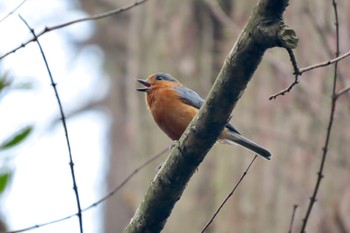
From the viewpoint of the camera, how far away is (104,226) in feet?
38.4

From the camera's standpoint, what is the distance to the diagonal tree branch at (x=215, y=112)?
2225mm

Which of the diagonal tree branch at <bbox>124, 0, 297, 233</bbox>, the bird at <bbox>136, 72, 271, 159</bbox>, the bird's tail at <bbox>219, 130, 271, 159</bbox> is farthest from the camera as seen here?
the bird's tail at <bbox>219, 130, 271, 159</bbox>

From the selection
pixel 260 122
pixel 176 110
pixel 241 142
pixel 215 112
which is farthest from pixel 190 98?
pixel 260 122

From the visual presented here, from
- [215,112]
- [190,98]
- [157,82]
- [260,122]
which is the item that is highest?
[260,122]

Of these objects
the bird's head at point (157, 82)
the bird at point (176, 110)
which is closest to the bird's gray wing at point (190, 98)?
the bird at point (176, 110)

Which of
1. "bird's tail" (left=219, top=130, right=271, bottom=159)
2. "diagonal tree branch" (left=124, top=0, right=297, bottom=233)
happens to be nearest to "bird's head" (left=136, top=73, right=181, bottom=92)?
"bird's tail" (left=219, top=130, right=271, bottom=159)

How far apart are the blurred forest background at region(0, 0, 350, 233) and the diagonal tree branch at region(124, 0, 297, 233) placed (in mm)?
2223

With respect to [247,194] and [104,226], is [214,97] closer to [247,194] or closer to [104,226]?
[247,194]

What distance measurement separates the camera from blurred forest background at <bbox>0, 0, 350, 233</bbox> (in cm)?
529

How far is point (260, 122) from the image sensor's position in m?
5.66

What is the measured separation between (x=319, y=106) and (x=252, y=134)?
49cm

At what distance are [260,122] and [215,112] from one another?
3.27 meters

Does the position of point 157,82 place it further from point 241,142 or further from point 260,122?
point 260,122

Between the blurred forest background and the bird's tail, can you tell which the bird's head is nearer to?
the bird's tail
